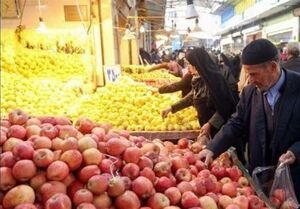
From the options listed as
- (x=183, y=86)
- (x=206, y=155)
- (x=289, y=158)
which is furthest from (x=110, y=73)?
(x=289, y=158)

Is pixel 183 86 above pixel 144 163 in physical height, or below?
below

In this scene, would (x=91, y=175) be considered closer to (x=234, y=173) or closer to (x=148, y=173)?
(x=148, y=173)

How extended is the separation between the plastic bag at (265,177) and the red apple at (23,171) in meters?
1.52

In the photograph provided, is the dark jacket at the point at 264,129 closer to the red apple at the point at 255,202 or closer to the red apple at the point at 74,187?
the red apple at the point at 255,202

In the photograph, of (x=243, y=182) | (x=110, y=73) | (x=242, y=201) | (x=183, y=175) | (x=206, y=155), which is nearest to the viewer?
(x=242, y=201)

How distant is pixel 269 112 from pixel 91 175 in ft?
4.93

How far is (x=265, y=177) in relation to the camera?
271cm

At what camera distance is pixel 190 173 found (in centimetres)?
241

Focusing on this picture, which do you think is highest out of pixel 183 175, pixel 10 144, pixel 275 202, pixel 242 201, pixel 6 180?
pixel 10 144

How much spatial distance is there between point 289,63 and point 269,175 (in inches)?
168

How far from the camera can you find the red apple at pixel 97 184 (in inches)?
71.6

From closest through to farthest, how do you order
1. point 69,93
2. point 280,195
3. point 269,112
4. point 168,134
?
point 280,195
point 269,112
point 168,134
point 69,93

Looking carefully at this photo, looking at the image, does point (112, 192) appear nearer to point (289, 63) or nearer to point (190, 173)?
point (190, 173)

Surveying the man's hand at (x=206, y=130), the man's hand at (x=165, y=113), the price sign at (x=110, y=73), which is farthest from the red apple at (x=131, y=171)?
the price sign at (x=110, y=73)
